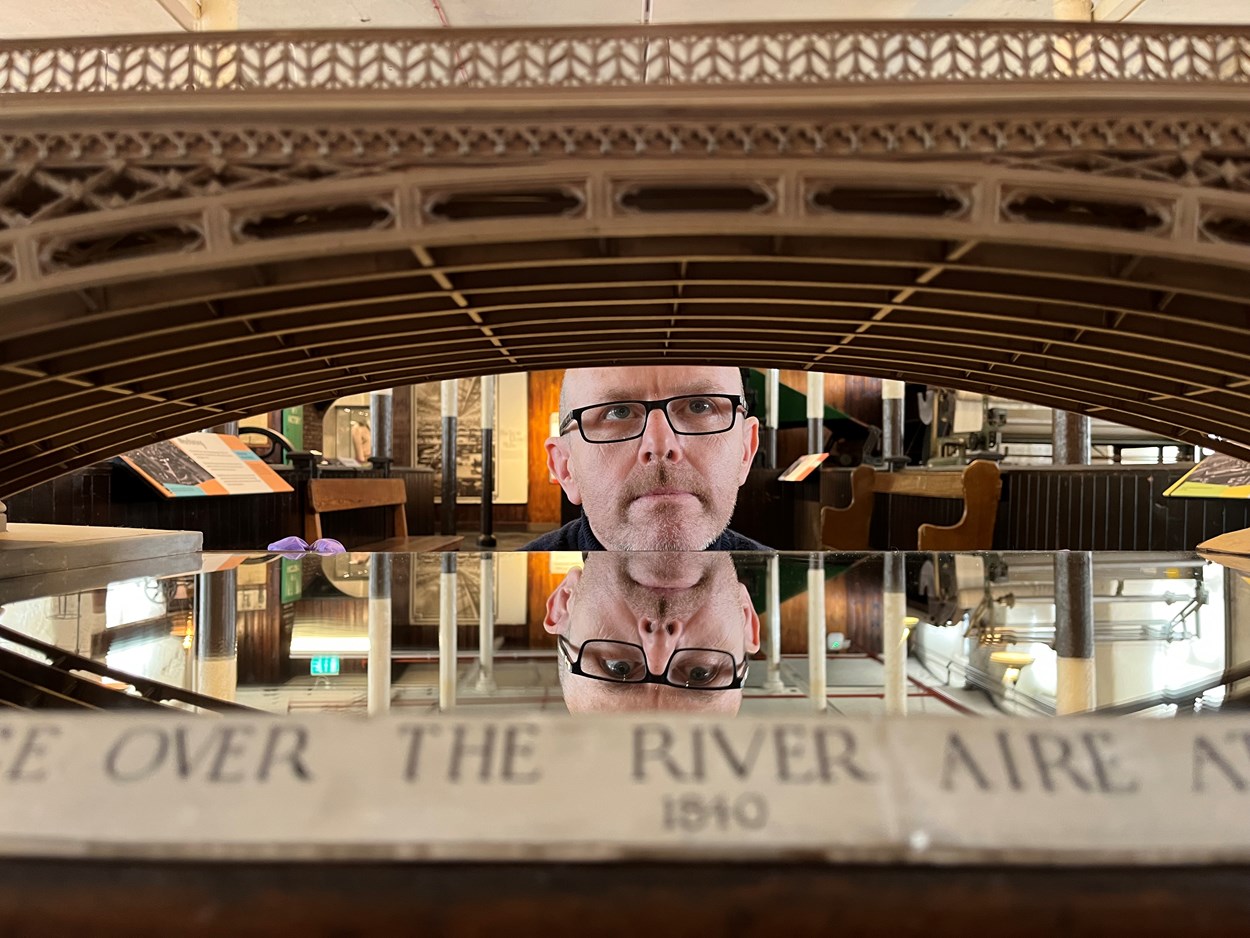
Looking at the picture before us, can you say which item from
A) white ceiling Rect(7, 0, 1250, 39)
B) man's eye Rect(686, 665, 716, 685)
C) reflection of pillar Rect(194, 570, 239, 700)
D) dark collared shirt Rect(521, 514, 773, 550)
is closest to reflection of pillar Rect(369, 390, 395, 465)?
white ceiling Rect(7, 0, 1250, 39)

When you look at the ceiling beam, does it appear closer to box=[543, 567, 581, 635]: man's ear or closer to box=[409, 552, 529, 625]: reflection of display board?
box=[409, 552, 529, 625]: reflection of display board

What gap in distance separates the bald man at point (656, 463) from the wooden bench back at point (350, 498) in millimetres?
4754

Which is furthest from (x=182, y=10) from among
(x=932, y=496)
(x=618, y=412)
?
(x=932, y=496)

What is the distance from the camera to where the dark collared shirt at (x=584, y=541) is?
4107 mm

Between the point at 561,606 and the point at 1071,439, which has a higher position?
the point at 1071,439

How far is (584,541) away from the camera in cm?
427

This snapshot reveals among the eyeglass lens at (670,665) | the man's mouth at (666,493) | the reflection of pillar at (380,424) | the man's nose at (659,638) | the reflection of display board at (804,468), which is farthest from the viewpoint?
the reflection of pillar at (380,424)

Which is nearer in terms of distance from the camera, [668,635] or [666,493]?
[668,635]

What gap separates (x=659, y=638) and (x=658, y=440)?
89.0 inches

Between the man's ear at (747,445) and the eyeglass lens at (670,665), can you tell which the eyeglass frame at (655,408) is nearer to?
the man's ear at (747,445)

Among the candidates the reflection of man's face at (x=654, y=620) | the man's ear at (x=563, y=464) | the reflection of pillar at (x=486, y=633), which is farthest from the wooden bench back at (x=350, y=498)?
the reflection of man's face at (x=654, y=620)

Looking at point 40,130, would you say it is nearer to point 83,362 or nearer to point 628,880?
point 83,362

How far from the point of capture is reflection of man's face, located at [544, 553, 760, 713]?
3.60 ft

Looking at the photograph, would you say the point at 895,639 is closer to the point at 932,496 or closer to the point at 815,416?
the point at 932,496
